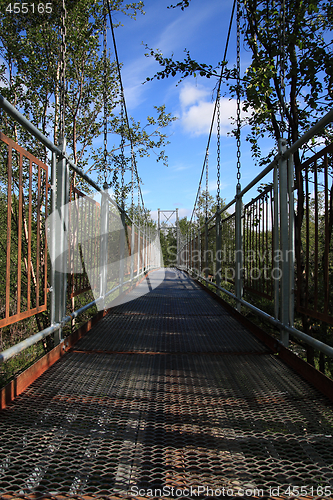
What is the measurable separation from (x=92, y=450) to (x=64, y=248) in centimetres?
115

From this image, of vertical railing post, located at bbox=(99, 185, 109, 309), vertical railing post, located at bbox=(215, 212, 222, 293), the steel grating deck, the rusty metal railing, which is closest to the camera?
the steel grating deck

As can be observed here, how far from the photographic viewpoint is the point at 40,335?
1474 millimetres

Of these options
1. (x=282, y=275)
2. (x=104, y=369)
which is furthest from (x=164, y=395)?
(x=282, y=275)

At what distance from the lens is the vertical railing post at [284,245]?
1.78 meters

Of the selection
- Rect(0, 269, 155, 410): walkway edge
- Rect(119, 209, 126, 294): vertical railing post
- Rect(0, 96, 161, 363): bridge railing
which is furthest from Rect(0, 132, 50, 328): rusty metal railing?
Rect(119, 209, 126, 294): vertical railing post

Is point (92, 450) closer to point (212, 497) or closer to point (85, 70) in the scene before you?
point (212, 497)

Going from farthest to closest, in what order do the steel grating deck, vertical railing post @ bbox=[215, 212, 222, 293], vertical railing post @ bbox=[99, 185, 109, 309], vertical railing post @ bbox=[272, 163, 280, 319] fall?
vertical railing post @ bbox=[215, 212, 222, 293] → vertical railing post @ bbox=[99, 185, 109, 309] → vertical railing post @ bbox=[272, 163, 280, 319] → the steel grating deck

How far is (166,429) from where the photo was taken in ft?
3.41

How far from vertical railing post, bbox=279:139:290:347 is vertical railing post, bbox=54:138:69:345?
111 centimetres

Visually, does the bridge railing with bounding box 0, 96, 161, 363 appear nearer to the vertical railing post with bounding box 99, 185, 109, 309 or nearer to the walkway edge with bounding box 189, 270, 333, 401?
the vertical railing post with bounding box 99, 185, 109, 309

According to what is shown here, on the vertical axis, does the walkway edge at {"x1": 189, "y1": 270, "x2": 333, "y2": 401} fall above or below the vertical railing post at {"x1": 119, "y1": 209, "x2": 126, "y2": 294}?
below

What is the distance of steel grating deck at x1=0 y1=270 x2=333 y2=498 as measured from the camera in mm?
792

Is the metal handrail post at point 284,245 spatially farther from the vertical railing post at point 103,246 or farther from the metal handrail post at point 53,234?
the vertical railing post at point 103,246

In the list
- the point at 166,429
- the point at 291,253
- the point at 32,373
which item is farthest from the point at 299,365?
the point at 32,373
